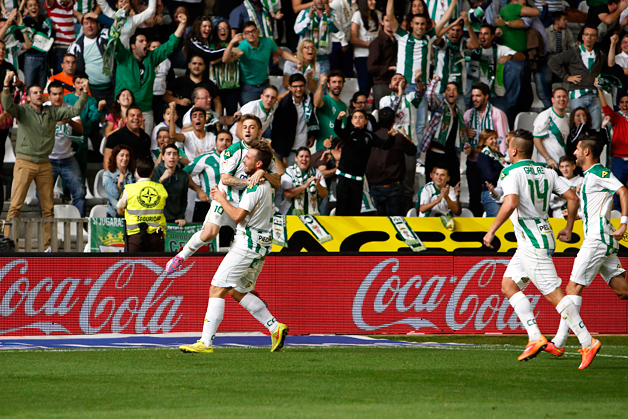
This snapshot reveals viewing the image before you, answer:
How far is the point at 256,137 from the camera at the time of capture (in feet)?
35.5

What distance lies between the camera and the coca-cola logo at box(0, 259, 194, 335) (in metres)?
12.3

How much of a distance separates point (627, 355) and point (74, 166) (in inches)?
358

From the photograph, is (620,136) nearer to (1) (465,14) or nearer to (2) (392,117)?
(1) (465,14)

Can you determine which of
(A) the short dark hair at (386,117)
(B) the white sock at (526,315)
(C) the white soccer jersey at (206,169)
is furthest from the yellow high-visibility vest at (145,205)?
(B) the white sock at (526,315)

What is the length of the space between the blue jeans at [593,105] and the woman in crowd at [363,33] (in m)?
4.25

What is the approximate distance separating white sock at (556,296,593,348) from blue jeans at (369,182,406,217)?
652 centimetres

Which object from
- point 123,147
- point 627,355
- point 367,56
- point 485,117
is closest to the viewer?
point 627,355

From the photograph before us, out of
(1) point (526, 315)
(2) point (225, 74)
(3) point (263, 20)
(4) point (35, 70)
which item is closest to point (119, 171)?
(4) point (35, 70)

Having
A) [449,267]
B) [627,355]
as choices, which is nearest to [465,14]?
[449,267]

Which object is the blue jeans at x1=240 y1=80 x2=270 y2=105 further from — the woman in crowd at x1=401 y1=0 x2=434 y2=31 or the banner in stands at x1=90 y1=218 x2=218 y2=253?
the banner in stands at x1=90 y1=218 x2=218 y2=253

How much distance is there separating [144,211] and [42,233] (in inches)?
57.3

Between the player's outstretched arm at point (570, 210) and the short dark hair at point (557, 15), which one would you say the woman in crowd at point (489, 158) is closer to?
the short dark hair at point (557, 15)

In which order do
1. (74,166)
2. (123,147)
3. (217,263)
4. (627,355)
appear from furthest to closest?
(74,166), (123,147), (217,263), (627,355)

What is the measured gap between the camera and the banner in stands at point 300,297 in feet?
40.6
